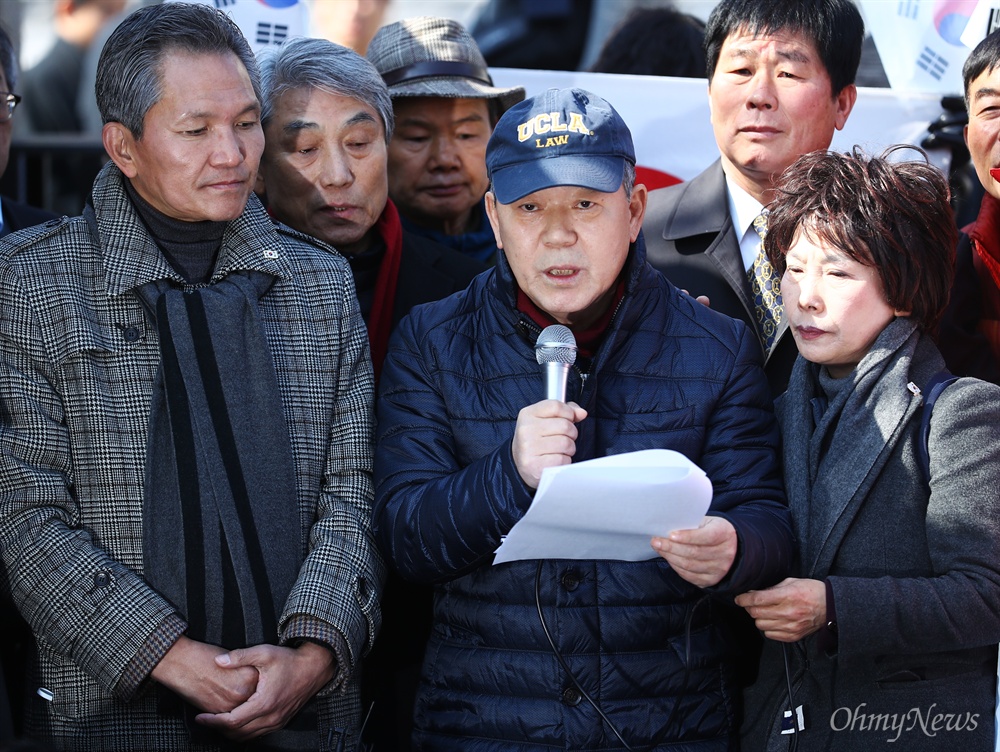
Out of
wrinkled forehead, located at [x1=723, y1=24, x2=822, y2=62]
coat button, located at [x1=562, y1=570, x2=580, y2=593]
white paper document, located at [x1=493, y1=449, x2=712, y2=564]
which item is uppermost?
wrinkled forehead, located at [x1=723, y1=24, x2=822, y2=62]

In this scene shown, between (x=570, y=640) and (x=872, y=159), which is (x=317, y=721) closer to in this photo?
(x=570, y=640)

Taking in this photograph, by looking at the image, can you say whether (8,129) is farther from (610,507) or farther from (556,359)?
(610,507)

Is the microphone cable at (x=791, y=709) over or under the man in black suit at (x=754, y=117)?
under

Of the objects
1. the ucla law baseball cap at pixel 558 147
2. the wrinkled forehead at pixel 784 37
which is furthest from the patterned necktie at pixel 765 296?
the ucla law baseball cap at pixel 558 147

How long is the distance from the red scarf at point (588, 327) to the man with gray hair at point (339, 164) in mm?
838

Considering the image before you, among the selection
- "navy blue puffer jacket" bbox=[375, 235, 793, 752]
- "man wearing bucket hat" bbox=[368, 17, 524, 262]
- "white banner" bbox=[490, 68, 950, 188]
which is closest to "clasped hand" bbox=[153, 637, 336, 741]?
"navy blue puffer jacket" bbox=[375, 235, 793, 752]

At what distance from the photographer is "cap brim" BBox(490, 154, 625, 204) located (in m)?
2.80

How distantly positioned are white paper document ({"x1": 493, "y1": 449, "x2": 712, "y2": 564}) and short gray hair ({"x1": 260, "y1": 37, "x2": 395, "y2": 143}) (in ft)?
5.95

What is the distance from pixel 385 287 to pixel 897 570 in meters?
1.82

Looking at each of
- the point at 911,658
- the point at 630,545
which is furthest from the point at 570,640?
the point at 911,658

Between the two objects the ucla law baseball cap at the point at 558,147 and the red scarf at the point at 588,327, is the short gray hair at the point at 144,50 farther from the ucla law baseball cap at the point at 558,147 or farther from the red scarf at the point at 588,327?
the red scarf at the point at 588,327

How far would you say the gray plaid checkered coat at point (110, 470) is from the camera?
2781 millimetres

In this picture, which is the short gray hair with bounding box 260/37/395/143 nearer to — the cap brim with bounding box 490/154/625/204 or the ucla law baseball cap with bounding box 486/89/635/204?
the ucla law baseball cap with bounding box 486/89/635/204

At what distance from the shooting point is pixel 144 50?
3027mm
